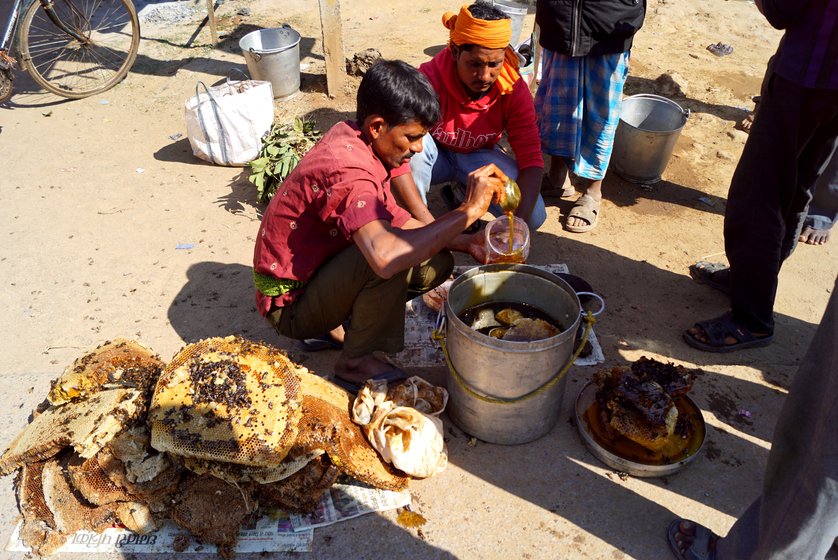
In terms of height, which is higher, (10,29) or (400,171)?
(400,171)

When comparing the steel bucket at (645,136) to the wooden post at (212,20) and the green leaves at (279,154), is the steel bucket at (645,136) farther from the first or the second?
the wooden post at (212,20)

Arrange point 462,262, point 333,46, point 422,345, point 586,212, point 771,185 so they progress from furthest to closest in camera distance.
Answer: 1. point 333,46
2. point 586,212
3. point 462,262
4. point 422,345
5. point 771,185

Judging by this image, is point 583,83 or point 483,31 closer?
point 483,31

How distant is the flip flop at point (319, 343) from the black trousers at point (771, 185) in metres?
2.15

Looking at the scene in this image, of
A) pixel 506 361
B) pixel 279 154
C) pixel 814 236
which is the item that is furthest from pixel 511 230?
pixel 814 236

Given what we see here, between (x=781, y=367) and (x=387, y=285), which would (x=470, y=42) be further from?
(x=781, y=367)

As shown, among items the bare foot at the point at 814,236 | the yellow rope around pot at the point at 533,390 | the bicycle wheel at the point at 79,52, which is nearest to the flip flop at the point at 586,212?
the bare foot at the point at 814,236

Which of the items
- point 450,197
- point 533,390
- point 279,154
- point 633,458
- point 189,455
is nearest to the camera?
point 189,455

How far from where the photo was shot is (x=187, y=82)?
6242 millimetres

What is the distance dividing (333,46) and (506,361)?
4230 millimetres

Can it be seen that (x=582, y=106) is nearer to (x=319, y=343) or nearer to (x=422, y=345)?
(x=422, y=345)

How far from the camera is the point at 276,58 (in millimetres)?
5457

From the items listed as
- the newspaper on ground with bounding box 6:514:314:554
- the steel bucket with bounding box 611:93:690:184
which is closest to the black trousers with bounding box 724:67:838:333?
the steel bucket with bounding box 611:93:690:184

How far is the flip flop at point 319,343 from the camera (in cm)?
330
